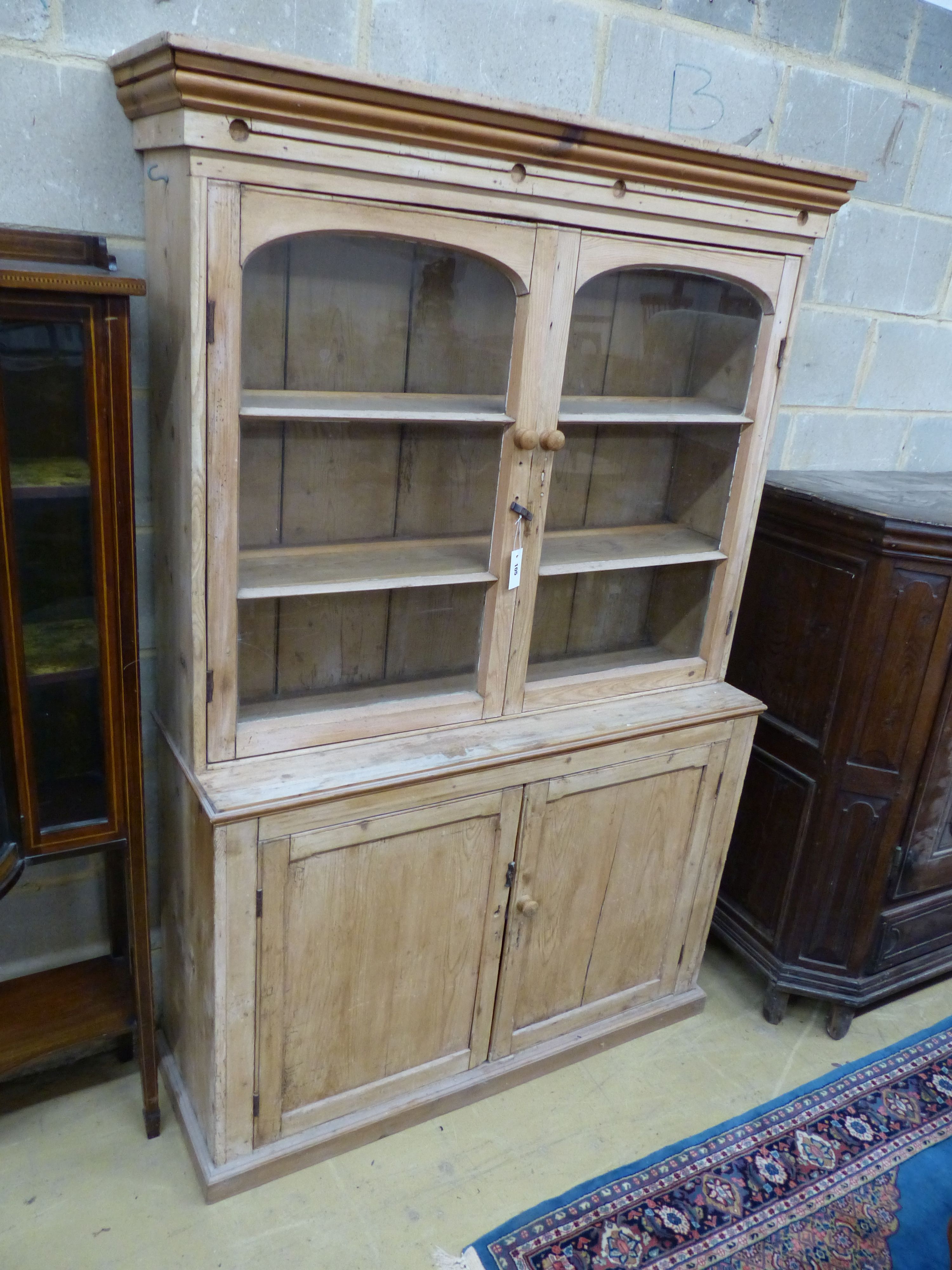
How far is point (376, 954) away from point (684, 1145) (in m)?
0.79

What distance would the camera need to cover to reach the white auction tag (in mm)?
1675

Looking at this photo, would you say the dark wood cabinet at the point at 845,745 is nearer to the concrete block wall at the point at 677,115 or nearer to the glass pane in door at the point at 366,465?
the concrete block wall at the point at 677,115

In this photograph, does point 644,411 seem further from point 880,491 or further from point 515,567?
point 880,491

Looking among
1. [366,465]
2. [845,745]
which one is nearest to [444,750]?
[366,465]

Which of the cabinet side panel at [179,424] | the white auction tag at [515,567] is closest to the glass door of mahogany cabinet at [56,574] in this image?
the cabinet side panel at [179,424]

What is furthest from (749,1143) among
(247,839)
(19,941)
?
(19,941)

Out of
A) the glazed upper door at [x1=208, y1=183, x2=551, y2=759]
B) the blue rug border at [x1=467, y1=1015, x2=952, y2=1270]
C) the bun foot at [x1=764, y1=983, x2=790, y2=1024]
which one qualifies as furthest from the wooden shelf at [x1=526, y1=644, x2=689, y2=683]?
the blue rug border at [x1=467, y1=1015, x2=952, y2=1270]

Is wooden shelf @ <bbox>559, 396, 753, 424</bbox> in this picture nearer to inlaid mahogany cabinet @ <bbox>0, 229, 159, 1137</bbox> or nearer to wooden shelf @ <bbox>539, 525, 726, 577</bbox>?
wooden shelf @ <bbox>539, 525, 726, 577</bbox>

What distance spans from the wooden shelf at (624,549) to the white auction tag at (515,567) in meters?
0.07

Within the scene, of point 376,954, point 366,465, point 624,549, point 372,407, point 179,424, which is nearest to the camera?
point 179,424

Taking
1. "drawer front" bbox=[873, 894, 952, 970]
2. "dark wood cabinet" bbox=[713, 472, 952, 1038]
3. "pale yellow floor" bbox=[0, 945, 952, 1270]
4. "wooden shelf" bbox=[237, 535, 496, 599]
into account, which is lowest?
"pale yellow floor" bbox=[0, 945, 952, 1270]

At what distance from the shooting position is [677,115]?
6.43 feet

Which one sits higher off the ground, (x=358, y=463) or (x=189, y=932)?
(x=358, y=463)

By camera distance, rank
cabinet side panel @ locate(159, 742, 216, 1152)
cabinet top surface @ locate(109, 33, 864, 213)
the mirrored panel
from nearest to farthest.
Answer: cabinet top surface @ locate(109, 33, 864, 213) → cabinet side panel @ locate(159, 742, 216, 1152) → the mirrored panel
